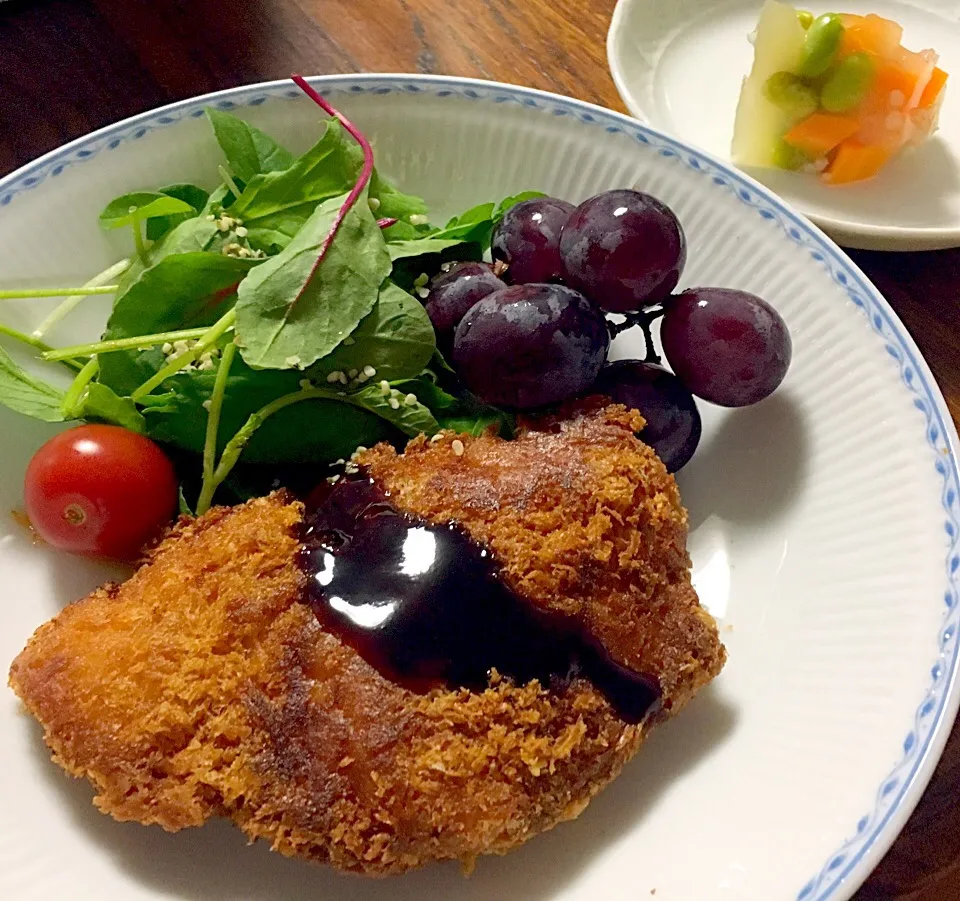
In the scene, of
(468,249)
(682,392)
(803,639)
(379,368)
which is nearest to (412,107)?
(468,249)

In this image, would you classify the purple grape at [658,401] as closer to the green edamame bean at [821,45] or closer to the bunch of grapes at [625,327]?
the bunch of grapes at [625,327]

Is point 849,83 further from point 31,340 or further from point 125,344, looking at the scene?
point 31,340

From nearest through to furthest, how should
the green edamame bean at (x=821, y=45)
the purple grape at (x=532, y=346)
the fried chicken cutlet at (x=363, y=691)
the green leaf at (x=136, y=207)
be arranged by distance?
the fried chicken cutlet at (x=363, y=691) → the purple grape at (x=532, y=346) → the green leaf at (x=136, y=207) → the green edamame bean at (x=821, y=45)

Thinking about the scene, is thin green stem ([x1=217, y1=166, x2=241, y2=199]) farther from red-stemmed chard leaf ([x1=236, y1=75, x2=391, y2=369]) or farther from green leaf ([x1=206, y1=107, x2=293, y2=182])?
red-stemmed chard leaf ([x1=236, y1=75, x2=391, y2=369])

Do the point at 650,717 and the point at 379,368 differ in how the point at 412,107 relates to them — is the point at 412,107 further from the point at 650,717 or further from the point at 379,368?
the point at 650,717

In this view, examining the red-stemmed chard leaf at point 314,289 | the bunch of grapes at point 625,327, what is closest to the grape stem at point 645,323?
the bunch of grapes at point 625,327
